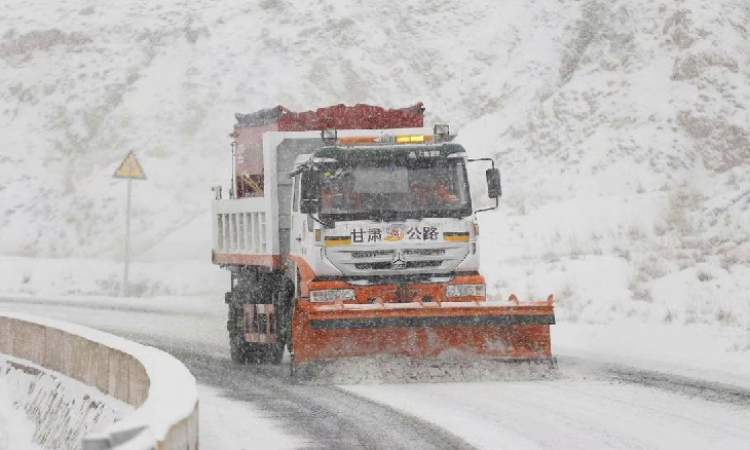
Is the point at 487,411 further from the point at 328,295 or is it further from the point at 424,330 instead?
the point at 328,295

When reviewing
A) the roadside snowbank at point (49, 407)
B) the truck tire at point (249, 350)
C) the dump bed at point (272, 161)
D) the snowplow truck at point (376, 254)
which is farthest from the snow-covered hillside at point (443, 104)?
the roadside snowbank at point (49, 407)

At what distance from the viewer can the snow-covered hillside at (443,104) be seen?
32875mm

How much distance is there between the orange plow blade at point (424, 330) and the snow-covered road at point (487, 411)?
17.3 inches

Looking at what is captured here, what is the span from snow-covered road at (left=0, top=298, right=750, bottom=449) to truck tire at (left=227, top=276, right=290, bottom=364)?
58cm

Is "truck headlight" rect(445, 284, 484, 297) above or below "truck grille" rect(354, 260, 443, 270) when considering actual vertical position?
below

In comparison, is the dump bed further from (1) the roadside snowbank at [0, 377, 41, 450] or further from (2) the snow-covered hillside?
(2) the snow-covered hillside

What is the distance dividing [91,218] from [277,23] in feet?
37.8

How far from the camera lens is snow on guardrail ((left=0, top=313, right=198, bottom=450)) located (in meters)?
5.67

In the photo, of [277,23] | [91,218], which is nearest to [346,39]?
[277,23]

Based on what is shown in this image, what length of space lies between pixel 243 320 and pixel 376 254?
3.24 meters

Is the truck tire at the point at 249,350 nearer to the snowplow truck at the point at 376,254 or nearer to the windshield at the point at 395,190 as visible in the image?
the snowplow truck at the point at 376,254

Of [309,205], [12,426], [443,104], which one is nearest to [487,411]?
[309,205]

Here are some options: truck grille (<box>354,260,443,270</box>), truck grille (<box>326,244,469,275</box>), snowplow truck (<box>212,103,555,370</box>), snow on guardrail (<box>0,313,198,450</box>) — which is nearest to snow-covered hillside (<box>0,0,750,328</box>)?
snowplow truck (<box>212,103,555,370</box>)

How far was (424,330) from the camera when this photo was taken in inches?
549
